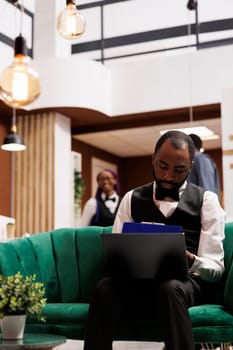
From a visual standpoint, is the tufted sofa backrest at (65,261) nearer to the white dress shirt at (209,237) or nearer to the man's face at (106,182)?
the white dress shirt at (209,237)

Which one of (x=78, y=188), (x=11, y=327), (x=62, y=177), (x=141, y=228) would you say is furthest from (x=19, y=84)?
(x=78, y=188)

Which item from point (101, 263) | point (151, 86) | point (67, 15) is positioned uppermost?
point (151, 86)

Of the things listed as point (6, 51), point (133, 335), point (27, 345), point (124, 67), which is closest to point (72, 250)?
point (133, 335)

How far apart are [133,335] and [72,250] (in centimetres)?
96

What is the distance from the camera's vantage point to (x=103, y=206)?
6.61 m

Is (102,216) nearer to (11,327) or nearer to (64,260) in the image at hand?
(64,260)

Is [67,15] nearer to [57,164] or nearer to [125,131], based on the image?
[57,164]

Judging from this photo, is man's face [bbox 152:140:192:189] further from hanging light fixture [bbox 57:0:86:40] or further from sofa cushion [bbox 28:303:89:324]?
hanging light fixture [bbox 57:0:86:40]

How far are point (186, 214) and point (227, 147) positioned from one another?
14.2ft

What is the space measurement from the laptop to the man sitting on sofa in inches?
2.4

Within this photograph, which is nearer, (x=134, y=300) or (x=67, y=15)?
(x=134, y=300)

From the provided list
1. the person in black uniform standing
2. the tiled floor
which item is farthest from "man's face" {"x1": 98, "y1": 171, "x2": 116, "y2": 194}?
the tiled floor

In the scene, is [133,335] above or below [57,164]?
below

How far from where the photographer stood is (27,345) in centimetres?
266
